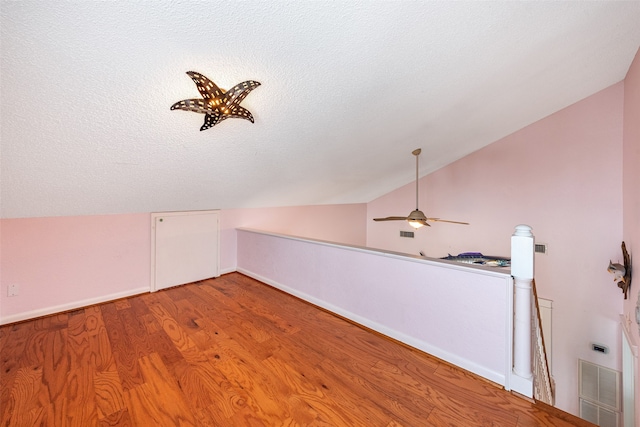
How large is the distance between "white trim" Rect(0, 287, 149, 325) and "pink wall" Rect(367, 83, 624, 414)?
5.31 m

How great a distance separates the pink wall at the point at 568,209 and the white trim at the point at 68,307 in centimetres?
531

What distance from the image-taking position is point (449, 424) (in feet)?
5.02

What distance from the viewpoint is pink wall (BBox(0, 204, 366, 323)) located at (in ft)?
8.77

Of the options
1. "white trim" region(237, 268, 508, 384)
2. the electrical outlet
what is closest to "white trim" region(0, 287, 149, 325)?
the electrical outlet

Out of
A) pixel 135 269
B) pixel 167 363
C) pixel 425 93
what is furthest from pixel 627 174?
pixel 135 269

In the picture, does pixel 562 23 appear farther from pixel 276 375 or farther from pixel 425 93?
pixel 276 375

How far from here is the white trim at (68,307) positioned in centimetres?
269

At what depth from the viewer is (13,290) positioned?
8.79ft

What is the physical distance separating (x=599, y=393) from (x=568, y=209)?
2406mm

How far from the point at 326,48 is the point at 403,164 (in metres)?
2.95

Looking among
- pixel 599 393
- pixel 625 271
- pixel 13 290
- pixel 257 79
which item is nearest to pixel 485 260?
pixel 625 271

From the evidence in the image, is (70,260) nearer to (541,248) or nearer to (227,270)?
(227,270)

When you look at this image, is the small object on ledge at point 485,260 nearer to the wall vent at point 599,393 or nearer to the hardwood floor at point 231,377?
the hardwood floor at point 231,377

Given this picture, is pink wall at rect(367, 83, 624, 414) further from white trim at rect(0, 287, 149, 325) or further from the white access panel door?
white trim at rect(0, 287, 149, 325)
